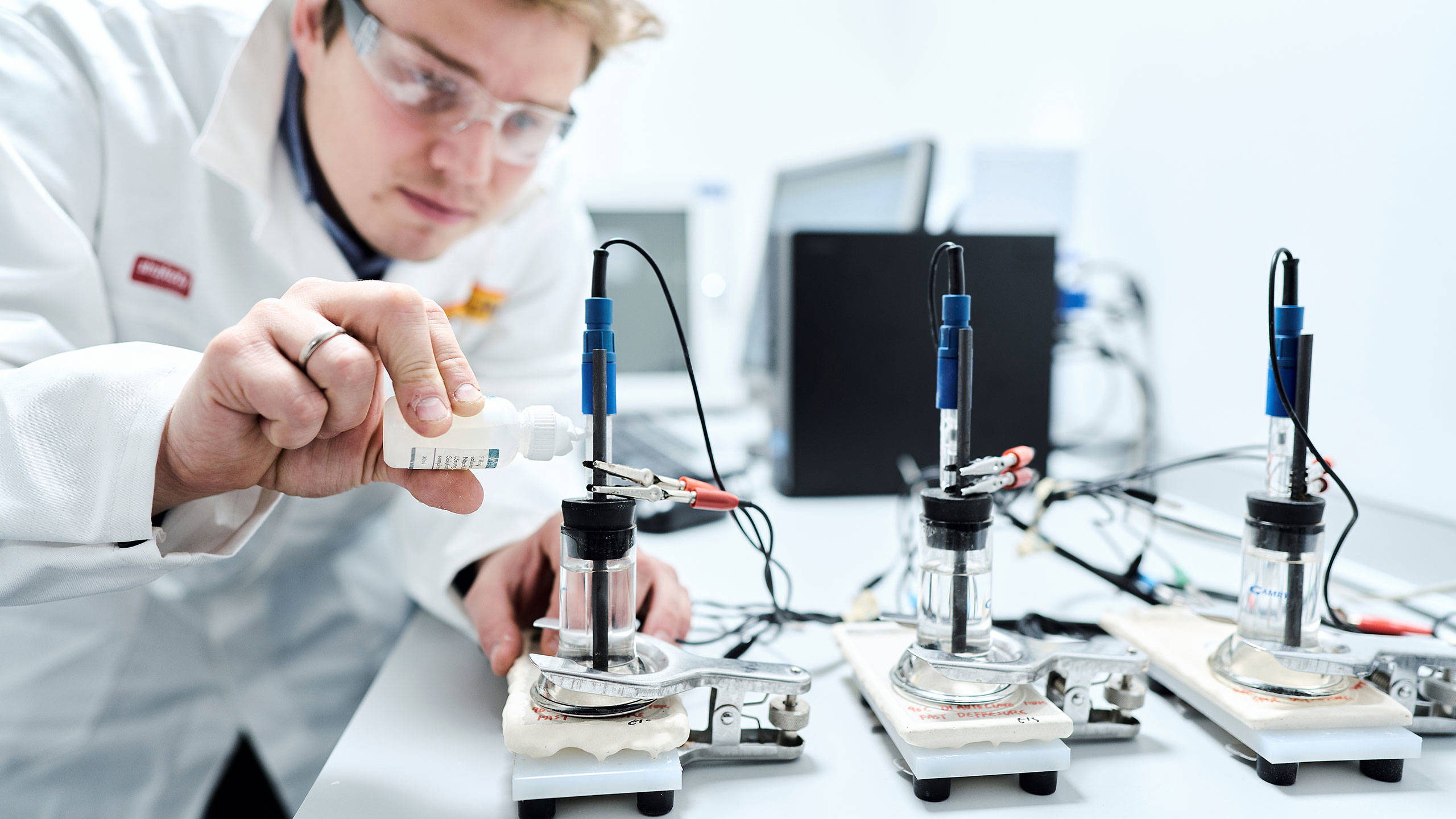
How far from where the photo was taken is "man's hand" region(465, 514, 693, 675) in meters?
0.65

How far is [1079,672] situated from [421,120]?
0.73 metres

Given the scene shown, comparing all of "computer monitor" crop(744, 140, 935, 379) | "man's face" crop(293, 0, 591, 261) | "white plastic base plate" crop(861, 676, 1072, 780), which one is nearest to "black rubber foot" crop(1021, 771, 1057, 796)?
"white plastic base plate" crop(861, 676, 1072, 780)

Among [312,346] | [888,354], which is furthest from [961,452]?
[888,354]

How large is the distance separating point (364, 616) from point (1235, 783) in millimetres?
1006

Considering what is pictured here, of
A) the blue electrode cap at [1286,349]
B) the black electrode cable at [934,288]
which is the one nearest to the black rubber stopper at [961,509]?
Result: the black electrode cable at [934,288]

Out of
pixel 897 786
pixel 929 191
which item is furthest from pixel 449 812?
pixel 929 191

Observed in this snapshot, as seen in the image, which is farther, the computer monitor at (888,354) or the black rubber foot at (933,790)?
the computer monitor at (888,354)

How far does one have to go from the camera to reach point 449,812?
481 mm

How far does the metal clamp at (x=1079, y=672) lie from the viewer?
525mm

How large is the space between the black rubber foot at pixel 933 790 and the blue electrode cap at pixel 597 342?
0.94 ft

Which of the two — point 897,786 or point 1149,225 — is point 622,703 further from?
point 1149,225

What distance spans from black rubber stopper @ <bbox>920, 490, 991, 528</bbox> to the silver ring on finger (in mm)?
372

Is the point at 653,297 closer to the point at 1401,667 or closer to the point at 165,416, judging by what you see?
the point at 165,416

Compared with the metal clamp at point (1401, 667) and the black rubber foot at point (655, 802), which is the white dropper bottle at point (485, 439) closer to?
the black rubber foot at point (655, 802)
